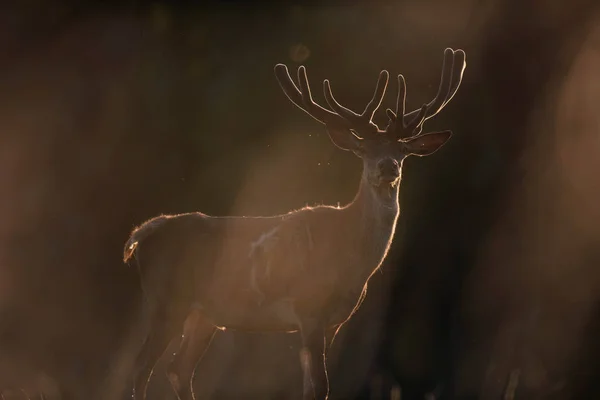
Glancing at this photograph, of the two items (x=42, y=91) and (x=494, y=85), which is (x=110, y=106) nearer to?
(x=42, y=91)

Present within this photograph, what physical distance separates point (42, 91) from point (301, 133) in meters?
2.32

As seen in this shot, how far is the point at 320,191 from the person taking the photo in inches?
331

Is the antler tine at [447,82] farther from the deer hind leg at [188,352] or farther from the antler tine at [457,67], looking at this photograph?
the deer hind leg at [188,352]

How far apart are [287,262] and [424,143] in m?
1.13

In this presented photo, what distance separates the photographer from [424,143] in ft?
20.5

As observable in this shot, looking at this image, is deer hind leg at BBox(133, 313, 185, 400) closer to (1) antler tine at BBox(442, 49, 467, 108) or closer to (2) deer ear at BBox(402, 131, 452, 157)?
(2) deer ear at BBox(402, 131, 452, 157)

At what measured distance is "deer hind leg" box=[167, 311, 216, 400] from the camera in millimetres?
6355

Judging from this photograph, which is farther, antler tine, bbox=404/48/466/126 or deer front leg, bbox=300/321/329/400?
antler tine, bbox=404/48/466/126

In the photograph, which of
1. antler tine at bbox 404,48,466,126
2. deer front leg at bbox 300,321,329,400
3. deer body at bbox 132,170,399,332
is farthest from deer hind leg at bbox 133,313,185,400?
antler tine at bbox 404,48,466,126

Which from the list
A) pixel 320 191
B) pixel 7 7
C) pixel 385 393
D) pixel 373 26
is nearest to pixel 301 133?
pixel 320 191

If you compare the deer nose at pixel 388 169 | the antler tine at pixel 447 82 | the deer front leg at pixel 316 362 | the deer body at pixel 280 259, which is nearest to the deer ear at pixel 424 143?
the antler tine at pixel 447 82

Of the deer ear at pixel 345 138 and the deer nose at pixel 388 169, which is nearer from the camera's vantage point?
the deer nose at pixel 388 169

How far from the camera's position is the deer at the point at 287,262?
5.82 m

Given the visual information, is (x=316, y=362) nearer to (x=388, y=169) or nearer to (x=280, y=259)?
(x=280, y=259)
